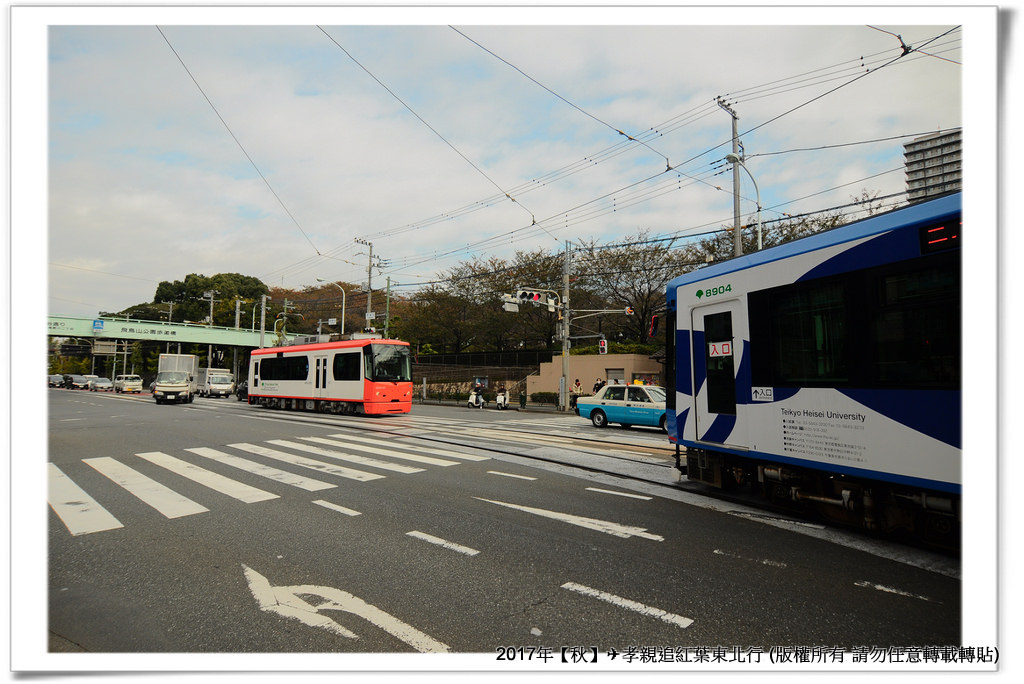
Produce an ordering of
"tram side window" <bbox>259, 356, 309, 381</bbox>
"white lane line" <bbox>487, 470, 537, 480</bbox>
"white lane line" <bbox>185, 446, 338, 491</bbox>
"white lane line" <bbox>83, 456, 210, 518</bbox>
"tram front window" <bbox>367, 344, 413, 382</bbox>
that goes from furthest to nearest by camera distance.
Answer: "tram side window" <bbox>259, 356, 309, 381</bbox>, "tram front window" <bbox>367, 344, 413, 382</bbox>, "white lane line" <bbox>487, 470, 537, 480</bbox>, "white lane line" <bbox>185, 446, 338, 491</bbox>, "white lane line" <bbox>83, 456, 210, 518</bbox>

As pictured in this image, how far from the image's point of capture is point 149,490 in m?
7.85

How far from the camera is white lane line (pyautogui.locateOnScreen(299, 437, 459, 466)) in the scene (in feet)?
33.3

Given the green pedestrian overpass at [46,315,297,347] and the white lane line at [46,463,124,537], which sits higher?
the green pedestrian overpass at [46,315,297,347]

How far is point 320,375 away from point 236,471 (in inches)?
656

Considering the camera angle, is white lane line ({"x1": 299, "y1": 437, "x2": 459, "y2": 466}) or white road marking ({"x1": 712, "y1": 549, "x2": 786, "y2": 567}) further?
white lane line ({"x1": 299, "y1": 437, "x2": 459, "y2": 466})

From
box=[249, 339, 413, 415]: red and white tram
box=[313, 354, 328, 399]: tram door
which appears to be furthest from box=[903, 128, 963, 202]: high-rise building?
box=[313, 354, 328, 399]: tram door

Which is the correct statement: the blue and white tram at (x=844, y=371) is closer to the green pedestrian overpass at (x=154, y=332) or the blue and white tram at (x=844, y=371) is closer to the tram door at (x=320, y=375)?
the tram door at (x=320, y=375)

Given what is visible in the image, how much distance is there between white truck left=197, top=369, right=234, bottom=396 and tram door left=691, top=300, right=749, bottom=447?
2000 inches

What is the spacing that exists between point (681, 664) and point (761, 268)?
4.67 metres

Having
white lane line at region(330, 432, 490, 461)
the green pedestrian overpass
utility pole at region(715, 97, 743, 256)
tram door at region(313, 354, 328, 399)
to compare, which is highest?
utility pole at region(715, 97, 743, 256)

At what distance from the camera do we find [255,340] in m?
61.9

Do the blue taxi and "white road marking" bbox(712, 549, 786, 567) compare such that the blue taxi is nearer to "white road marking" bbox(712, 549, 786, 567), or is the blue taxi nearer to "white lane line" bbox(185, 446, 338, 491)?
"white lane line" bbox(185, 446, 338, 491)

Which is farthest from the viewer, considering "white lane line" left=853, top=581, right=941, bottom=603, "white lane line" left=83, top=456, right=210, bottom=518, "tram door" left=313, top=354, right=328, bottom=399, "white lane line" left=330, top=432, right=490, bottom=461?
"tram door" left=313, top=354, right=328, bottom=399

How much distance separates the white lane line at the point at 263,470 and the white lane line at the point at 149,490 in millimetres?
1409
